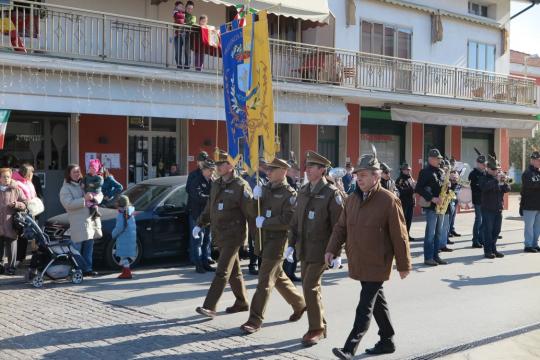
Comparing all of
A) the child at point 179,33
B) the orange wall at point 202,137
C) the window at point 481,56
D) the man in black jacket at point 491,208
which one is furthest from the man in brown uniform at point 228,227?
the window at point 481,56

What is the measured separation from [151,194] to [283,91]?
6356 mm

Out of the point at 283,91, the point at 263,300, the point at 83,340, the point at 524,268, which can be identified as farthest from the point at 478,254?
the point at 83,340

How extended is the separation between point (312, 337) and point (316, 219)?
1187 millimetres

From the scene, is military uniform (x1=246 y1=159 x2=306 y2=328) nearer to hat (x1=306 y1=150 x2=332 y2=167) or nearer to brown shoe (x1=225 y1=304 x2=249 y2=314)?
hat (x1=306 y1=150 x2=332 y2=167)

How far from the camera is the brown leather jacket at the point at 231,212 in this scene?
781 centimetres

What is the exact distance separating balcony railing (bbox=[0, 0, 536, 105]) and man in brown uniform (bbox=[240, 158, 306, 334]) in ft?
25.4

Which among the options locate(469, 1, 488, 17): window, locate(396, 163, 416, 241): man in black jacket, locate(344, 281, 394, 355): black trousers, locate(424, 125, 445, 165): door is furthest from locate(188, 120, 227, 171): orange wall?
locate(469, 1, 488, 17): window

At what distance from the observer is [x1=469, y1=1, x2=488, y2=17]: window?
25344mm

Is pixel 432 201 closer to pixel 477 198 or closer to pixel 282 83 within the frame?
pixel 477 198

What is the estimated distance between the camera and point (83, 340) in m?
6.95

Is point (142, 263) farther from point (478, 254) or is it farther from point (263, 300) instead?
point (478, 254)

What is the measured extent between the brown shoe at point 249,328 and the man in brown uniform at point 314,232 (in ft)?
2.03

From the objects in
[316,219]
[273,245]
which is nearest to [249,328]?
[273,245]

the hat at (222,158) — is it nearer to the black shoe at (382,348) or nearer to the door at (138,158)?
the black shoe at (382,348)
